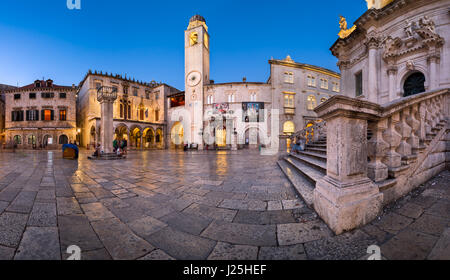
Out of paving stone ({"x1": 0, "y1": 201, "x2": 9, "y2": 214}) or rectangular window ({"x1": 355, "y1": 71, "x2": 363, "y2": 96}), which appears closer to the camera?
paving stone ({"x1": 0, "y1": 201, "x2": 9, "y2": 214})

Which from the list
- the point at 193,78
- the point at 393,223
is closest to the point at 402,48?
the point at 393,223

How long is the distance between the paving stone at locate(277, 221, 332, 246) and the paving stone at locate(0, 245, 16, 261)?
2.51m

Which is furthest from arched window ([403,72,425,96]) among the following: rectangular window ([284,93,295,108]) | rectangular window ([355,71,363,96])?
rectangular window ([284,93,295,108])

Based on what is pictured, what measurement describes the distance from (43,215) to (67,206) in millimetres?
358

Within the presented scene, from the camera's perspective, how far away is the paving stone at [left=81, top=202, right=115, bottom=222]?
90.6 inches

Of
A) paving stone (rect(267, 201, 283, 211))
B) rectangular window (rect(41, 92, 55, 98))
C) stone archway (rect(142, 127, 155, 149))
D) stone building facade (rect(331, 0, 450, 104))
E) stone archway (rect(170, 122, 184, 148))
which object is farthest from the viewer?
stone archway (rect(170, 122, 184, 148))

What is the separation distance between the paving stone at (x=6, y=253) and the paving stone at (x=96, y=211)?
2.27 feet

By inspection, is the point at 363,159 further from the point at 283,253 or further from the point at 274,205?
the point at 283,253

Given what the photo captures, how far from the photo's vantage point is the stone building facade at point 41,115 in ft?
90.7

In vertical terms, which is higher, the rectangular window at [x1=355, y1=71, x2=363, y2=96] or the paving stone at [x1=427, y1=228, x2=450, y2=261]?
the rectangular window at [x1=355, y1=71, x2=363, y2=96]

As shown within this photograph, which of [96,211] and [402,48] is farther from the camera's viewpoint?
[402,48]

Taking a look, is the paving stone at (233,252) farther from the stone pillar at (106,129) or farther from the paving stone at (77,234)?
the stone pillar at (106,129)

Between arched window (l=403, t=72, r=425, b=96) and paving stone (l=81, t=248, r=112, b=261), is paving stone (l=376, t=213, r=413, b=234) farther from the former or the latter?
arched window (l=403, t=72, r=425, b=96)

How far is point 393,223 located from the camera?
79.0 inches
